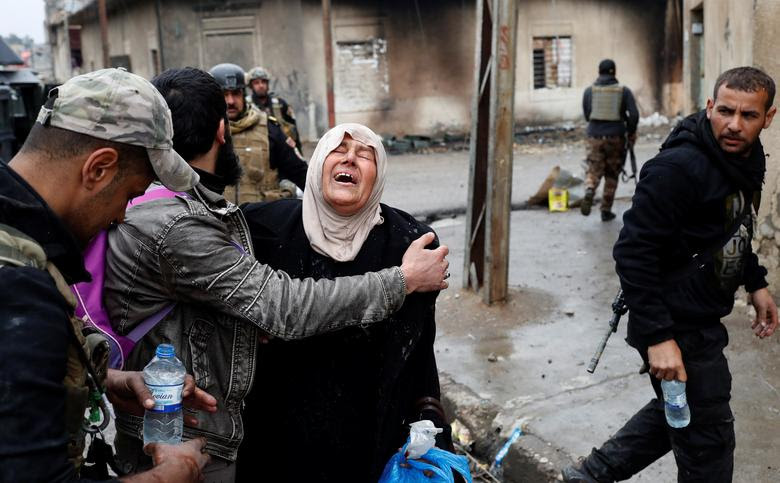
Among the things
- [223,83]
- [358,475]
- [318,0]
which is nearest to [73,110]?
[358,475]

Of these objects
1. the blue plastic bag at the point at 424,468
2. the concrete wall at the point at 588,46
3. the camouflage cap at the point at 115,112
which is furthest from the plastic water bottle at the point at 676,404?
the concrete wall at the point at 588,46

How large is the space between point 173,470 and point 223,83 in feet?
13.2

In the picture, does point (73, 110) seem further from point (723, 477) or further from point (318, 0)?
point (318, 0)

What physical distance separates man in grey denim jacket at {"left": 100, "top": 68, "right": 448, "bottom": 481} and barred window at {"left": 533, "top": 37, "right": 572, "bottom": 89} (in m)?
19.3

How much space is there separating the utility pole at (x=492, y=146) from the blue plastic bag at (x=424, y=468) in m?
3.66

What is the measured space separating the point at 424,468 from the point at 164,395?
0.84 m

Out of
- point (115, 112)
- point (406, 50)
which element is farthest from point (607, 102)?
point (406, 50)

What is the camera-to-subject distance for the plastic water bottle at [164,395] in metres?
1.82

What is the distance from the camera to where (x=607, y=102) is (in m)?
9.49

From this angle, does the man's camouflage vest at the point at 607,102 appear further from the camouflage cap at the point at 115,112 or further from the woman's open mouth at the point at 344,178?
the camouflage cap at the point at 115,112

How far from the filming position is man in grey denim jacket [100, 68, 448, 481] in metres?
1.95

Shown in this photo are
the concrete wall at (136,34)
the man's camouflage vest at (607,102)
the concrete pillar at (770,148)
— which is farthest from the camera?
the concrete wall at (136,34)

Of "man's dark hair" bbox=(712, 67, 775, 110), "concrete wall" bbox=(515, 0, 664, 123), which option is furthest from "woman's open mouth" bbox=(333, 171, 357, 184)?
"concrete wall" bbox=(515, 0, 664, 123)

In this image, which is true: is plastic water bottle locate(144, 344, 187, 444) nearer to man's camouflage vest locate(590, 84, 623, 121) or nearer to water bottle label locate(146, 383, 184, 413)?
water bottle label locate(146, 383, 184, 413)
